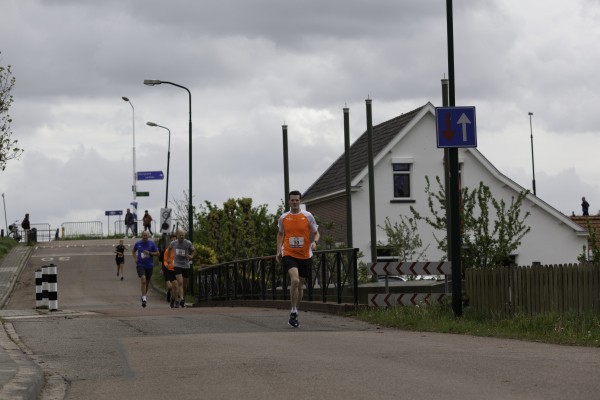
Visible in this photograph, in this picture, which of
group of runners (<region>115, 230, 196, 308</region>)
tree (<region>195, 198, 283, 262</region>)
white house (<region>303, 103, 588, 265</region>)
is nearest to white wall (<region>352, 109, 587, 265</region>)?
white house (<region>303, 103, 588, 265</region>)

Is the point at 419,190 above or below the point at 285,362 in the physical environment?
above

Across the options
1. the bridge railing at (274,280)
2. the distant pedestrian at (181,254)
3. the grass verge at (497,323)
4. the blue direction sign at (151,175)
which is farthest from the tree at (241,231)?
the grass verge at (497,323)

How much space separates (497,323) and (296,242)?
2998 millimetres

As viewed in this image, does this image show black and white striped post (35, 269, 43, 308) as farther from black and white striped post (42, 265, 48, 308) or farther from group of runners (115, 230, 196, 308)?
group of runners (115, 230, 196, 308)

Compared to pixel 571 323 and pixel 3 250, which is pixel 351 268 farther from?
pixel 3 250

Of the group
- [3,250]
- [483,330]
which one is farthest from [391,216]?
[483,330]

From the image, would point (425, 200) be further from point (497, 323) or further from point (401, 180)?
point (497, 323)

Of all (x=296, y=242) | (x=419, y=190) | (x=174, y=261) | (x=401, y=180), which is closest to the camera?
(x=296, y=242)

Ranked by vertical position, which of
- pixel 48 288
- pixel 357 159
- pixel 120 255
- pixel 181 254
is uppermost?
pixel 357 159

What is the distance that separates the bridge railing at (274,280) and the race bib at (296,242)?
2870mm

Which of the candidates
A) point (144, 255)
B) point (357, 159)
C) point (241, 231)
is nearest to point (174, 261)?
point (144, 255)

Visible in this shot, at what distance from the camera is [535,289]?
17.5 m

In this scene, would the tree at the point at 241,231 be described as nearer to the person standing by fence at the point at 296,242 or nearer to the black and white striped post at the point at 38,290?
the black and white striped post at the point at 38,290

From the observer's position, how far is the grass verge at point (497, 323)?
14.6 metres
